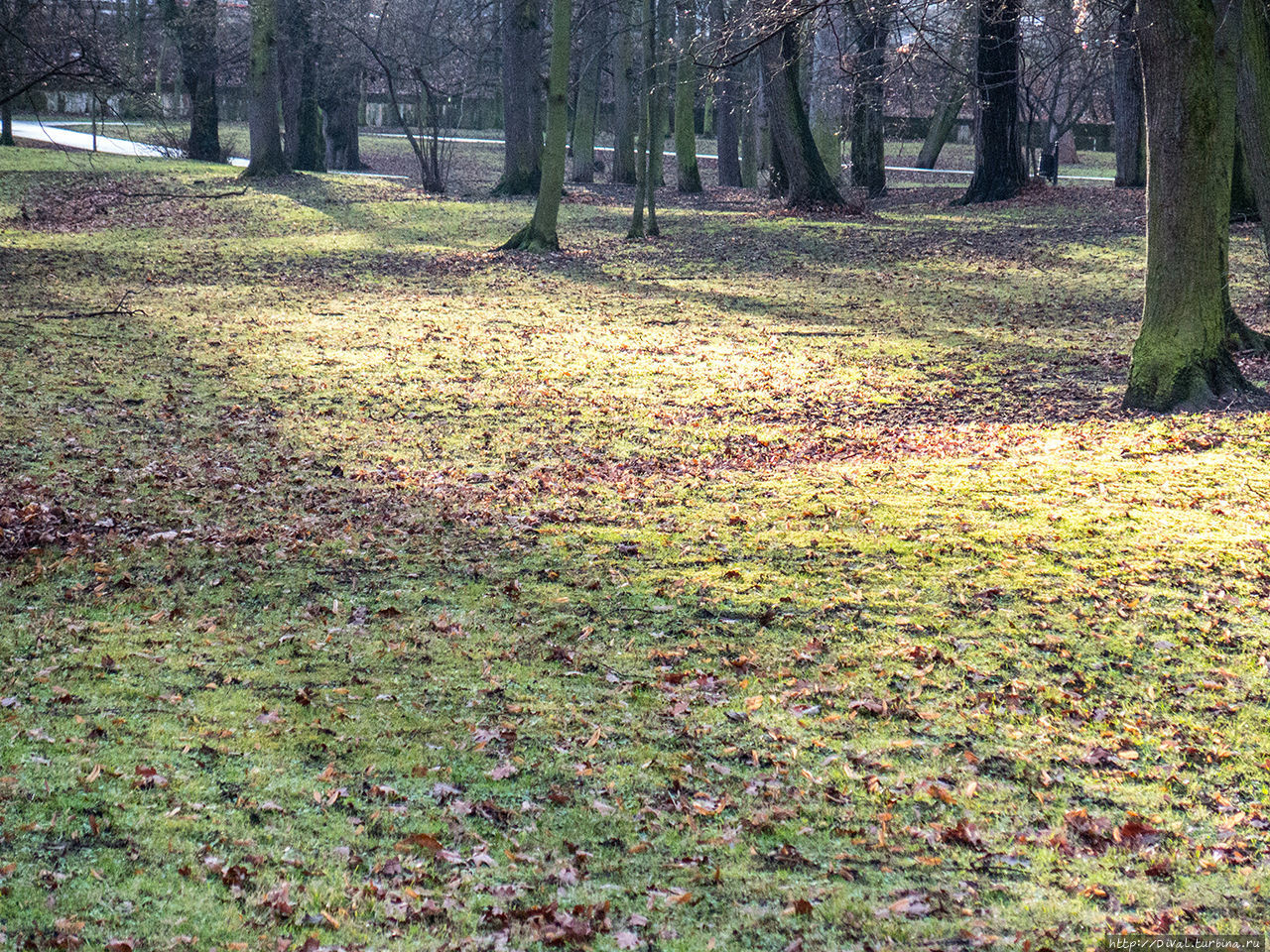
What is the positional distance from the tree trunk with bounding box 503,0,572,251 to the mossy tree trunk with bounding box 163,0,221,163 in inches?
601

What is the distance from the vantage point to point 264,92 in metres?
28.0

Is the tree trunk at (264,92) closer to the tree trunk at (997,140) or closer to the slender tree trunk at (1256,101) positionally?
the tree trunk at (997,140)

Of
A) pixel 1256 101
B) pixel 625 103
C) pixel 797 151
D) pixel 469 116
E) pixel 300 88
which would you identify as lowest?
A: pixel 1256 101

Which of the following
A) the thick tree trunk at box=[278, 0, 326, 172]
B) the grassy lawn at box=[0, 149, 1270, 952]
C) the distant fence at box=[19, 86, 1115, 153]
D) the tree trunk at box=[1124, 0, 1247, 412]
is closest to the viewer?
the grassy lawn at box=[0, 149, 1270, 952]

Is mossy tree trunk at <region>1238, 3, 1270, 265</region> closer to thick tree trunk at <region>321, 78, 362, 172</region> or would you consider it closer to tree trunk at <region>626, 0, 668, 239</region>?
tree trunk at <region>626, 0, 668, 239</region>

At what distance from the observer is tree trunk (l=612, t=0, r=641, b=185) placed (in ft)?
101

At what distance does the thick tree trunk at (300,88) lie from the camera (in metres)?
32.9

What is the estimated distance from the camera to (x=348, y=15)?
109 feet

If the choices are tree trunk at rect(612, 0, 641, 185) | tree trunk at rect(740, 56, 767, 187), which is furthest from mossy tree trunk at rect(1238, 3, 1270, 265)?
tree trunk at rect(740, 56, 767, 187)

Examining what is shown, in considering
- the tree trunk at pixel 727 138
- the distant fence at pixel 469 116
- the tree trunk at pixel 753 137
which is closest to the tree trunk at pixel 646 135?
the tree trunk at pixel 753 137

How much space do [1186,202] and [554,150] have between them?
1314 centimetres

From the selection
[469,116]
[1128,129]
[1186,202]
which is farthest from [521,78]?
[469,116]

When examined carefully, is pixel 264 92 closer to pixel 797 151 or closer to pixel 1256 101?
pixel 797 151

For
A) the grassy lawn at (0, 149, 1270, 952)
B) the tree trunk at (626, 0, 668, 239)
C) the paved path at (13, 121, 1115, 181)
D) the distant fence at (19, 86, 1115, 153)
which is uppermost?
the distant fence at (19, 86, 1115, 153)
